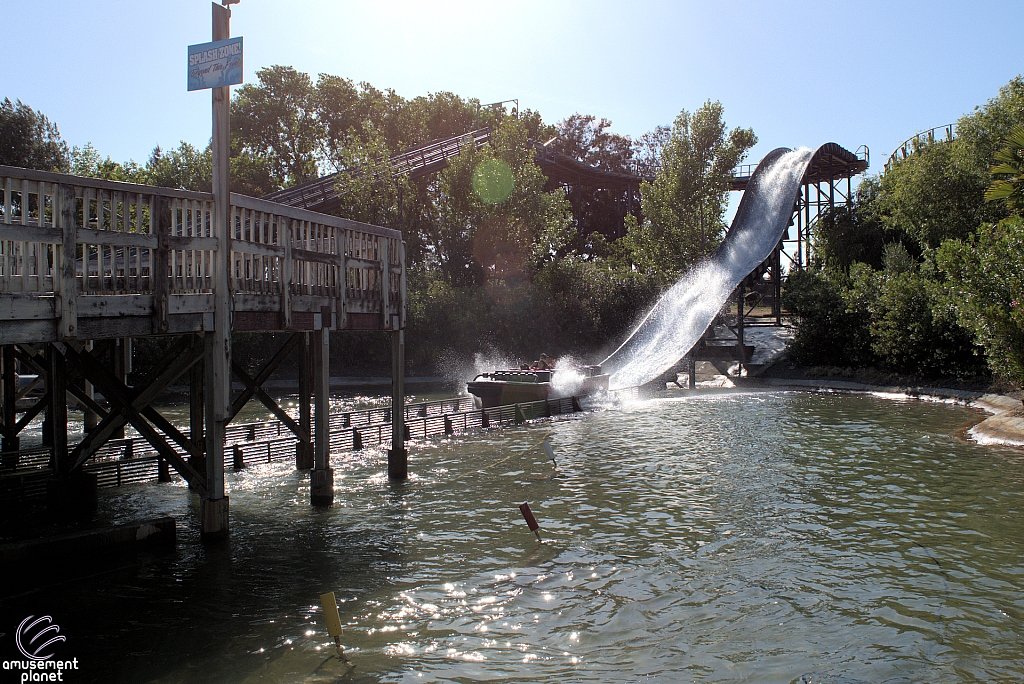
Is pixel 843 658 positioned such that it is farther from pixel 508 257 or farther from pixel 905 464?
pixel 508 257

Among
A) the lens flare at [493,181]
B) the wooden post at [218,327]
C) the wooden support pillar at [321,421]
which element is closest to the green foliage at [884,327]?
the lens flare at [493,181]

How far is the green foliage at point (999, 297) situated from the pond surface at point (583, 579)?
267 inches

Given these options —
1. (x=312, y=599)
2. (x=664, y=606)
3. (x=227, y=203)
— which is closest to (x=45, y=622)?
(x=312, y=599)

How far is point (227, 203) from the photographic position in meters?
11.8

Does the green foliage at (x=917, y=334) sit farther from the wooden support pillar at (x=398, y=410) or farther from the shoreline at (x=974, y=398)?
the wooden support pillar at (x=398, y=410)

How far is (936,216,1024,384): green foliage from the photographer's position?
23.8 metres

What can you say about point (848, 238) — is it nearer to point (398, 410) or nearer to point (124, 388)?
point (398, 410)

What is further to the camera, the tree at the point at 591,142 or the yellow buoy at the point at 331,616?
the tree at the point at 591,142

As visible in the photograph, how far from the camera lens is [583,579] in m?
11.0

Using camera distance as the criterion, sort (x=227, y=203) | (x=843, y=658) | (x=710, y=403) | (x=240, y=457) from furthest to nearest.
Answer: (x=710, y=403) < (x=240, y=457) < (x=227, y=203) < (x=843, y=658)

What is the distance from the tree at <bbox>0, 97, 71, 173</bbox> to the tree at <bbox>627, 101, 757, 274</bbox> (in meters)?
40.4

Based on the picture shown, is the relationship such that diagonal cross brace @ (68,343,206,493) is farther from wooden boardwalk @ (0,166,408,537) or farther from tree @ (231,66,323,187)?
tree @ (231,66,323,187)

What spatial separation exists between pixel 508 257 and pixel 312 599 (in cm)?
4387

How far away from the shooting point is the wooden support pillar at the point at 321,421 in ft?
48.1
